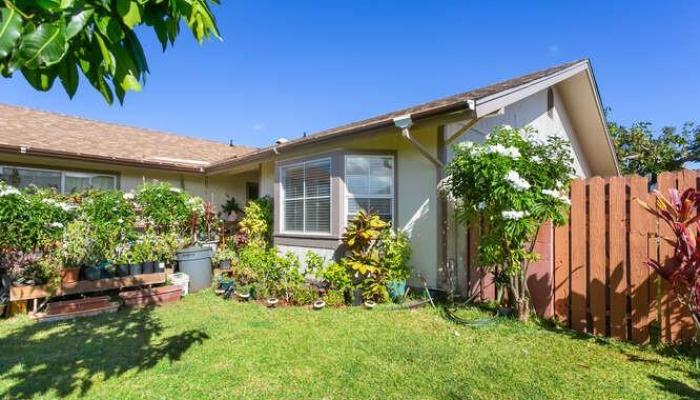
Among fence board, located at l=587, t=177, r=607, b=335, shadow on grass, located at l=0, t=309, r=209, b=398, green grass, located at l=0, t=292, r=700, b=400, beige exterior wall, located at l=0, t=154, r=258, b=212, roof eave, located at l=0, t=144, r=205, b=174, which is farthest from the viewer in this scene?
beige exterior wall, located at l=0, t=154, r=258, b=212

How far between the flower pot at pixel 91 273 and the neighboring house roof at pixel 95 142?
12.5ft

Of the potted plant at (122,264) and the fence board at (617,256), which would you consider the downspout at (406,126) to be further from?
the potted plant at (122,264)

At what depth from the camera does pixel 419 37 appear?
12.1 meters

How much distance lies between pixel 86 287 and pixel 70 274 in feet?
1.16

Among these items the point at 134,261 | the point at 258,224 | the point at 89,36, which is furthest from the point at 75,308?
the point at 89,36

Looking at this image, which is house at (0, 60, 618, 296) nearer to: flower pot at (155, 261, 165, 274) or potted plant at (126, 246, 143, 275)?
flower pot at (155, 261, 165, 274)

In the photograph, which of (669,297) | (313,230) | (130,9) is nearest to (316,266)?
(313,230)

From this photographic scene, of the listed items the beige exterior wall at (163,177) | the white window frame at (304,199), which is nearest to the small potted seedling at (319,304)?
the white window frame at (304,199)

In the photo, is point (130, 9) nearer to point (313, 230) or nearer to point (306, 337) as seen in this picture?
point (306, 337)

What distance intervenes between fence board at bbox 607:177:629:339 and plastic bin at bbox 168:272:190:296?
23.4 feet

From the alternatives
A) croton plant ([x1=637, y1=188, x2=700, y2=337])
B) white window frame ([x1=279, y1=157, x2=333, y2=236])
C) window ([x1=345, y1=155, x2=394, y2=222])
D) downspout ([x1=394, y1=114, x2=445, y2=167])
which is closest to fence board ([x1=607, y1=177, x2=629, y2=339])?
croton plant ([x1=637, y1=188, x2=700, y2=337])

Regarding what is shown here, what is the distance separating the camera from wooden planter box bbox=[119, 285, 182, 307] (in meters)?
6.46

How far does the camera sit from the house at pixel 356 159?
247 inches

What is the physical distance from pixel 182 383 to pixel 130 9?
3284 mm
